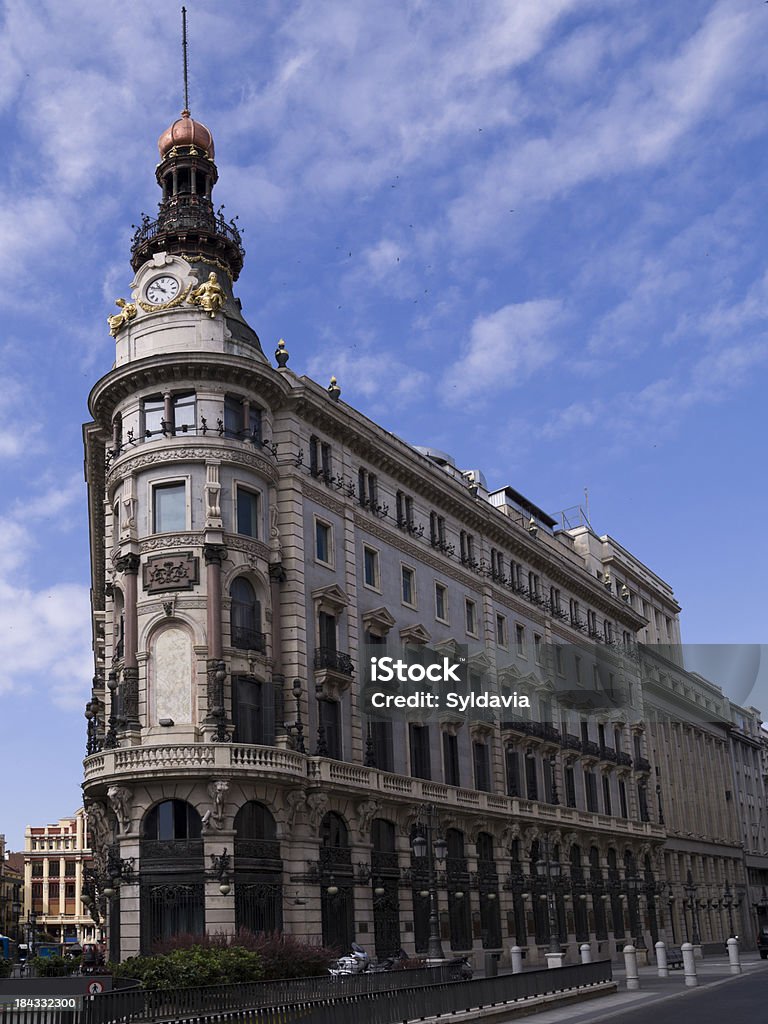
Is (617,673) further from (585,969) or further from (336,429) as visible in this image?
(585,969)

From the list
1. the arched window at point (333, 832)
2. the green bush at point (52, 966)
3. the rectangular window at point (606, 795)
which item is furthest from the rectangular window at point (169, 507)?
the rectangular window at point (606, 795)

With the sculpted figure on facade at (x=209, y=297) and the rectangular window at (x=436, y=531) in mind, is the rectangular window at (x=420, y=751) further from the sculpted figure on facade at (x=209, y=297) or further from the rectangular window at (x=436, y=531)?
the sculpted figure on facade at (x=209, y=297)

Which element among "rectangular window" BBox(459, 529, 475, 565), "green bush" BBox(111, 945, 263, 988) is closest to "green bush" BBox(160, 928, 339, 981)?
"green bush" BBox(111, 945, 263, 988)

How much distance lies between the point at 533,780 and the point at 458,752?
29.4 ft

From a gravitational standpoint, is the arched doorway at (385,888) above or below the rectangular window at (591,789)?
below

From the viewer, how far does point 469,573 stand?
63688mm

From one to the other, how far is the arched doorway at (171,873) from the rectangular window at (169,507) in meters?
10.4

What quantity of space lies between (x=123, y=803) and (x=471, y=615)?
26.5 meters

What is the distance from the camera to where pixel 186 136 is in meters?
55.7

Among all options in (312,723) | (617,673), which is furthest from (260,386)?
(617,673)

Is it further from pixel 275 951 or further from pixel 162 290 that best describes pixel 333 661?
pixel 162 290

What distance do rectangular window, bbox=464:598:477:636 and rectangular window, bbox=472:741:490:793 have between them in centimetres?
616

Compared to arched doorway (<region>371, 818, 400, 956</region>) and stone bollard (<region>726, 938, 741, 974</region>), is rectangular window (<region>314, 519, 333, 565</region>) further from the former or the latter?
stone bollard (<region>726, 938, 741, 974</region>)

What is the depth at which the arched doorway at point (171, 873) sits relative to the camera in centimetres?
4009
